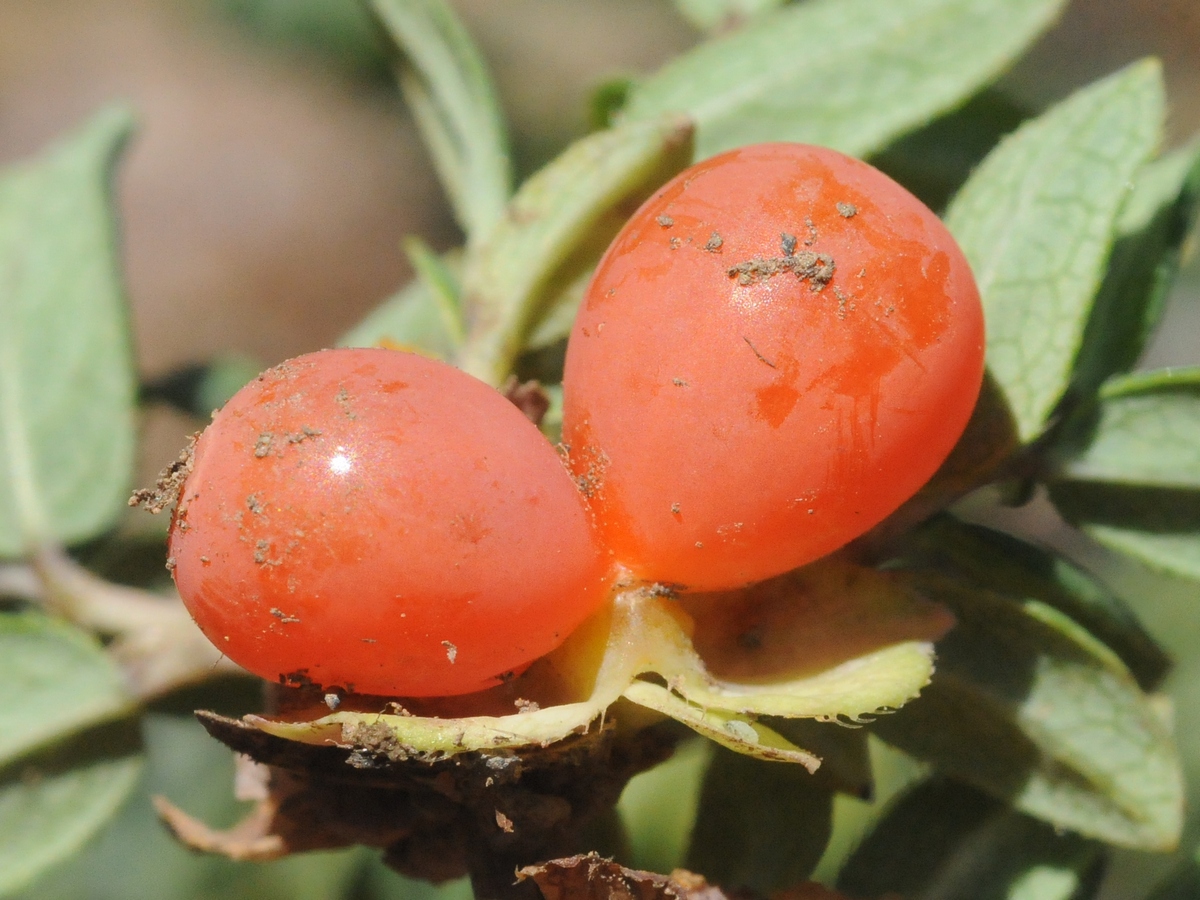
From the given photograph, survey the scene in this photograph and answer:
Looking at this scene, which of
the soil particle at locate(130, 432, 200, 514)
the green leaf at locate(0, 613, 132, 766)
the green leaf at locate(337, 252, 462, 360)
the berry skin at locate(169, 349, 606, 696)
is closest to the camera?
the berry skin at locate(169, 349, 606, 696)

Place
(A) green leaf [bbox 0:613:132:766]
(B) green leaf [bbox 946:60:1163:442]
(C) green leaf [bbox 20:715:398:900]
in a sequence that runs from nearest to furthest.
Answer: (B) green leaf [bbox 946:60:1163:442] → (A) green leaf [bbox 0:613:132:766] → (C) green leaf [bbox 20:715:398:900]

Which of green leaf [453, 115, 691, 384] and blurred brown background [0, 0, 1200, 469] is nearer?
green leaf [453, 115, 691, 384]

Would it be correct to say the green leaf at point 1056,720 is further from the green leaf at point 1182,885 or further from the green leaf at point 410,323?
the green leaf at point 410,323

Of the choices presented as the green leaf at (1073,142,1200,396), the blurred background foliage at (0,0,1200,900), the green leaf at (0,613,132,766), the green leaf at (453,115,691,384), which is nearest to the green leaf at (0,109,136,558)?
the green leaf at (0,613,132,766)

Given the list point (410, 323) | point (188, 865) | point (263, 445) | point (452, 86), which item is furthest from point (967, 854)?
point (188, 865)

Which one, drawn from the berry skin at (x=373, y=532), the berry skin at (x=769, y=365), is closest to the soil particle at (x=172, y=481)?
the berry skin at (x=373, y=532)

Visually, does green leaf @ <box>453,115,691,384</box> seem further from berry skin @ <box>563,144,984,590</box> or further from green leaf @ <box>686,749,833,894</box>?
green leaf @ <box>686,749,833,894</box>
